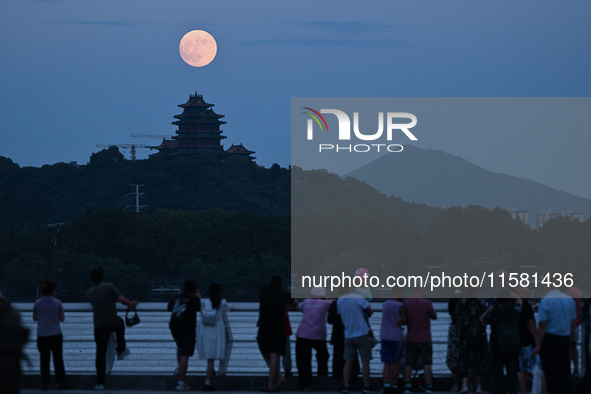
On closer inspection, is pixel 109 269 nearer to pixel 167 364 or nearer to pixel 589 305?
pixel 167 364

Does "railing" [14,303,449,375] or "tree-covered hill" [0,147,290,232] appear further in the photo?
"tree-covered hill" [0,147,290,232]

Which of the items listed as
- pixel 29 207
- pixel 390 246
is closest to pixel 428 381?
pixel 390 246

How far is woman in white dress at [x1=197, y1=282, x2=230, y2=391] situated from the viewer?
10.4 meters

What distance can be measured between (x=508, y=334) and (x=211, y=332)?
10.8ft

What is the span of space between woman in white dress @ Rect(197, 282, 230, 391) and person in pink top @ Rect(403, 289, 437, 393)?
200 cm

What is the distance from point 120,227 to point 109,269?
8763 mm

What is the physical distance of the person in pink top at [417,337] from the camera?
10.1 meters

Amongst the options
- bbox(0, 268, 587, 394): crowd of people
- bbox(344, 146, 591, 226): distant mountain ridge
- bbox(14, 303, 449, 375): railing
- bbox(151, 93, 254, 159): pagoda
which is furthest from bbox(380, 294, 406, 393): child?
bbox(151, 93, 254, 159): pagoda

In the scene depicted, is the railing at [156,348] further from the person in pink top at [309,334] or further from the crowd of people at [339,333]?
the person in pink top at [309,334]

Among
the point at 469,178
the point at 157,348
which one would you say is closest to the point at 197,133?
the point at 469,178

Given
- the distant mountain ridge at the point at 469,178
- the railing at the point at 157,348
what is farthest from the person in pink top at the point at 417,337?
the distant mountain ridge at the point at 469,178

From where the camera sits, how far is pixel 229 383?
34.9ft

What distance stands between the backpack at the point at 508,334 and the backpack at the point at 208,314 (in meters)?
3.10

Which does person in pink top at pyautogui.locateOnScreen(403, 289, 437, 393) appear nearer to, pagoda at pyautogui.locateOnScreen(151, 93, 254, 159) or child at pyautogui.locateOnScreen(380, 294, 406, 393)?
child at pyautogui.locateOnScreen(380, 294, 406, 393)
